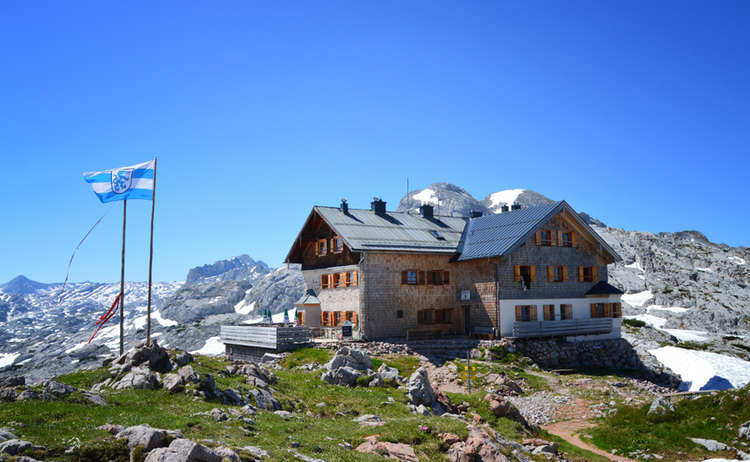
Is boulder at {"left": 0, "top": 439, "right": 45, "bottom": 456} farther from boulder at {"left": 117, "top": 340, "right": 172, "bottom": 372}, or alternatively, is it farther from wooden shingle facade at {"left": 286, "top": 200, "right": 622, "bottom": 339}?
wooden shingle facade at {"left": 286, "top": 200, "right": 622, "bottom": 339}

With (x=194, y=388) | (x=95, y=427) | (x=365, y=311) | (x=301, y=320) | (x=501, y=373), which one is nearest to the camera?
(x=95, y=427)

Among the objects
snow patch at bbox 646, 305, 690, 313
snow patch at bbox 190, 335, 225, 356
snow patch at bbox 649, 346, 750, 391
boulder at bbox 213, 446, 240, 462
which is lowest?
snow patch at bbox 190, 335, 225, 356

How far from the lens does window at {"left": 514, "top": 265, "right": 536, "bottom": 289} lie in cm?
3938

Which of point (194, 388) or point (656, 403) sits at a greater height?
point (194, 388)

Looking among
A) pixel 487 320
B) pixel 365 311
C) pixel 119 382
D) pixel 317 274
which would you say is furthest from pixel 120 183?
pixel 487 320

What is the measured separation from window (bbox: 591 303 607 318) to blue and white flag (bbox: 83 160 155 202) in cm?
3622

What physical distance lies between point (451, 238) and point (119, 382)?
31.1 m

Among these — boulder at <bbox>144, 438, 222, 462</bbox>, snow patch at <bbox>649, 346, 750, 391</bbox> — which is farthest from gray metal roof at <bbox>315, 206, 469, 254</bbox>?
boulder at <bbox>144, 438, 222, 462</bbox>

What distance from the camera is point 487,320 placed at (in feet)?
127

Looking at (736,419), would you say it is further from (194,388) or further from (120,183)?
(120,183)

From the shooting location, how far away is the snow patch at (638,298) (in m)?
76.6

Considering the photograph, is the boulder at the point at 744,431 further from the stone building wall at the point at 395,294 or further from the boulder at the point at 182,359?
the stone building wall at the point at 395,294

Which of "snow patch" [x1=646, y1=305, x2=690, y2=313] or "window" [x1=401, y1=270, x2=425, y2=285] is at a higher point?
"window" [x1=401, y1=270, x2=425, y2=285]

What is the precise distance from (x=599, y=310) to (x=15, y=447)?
1705 inches
